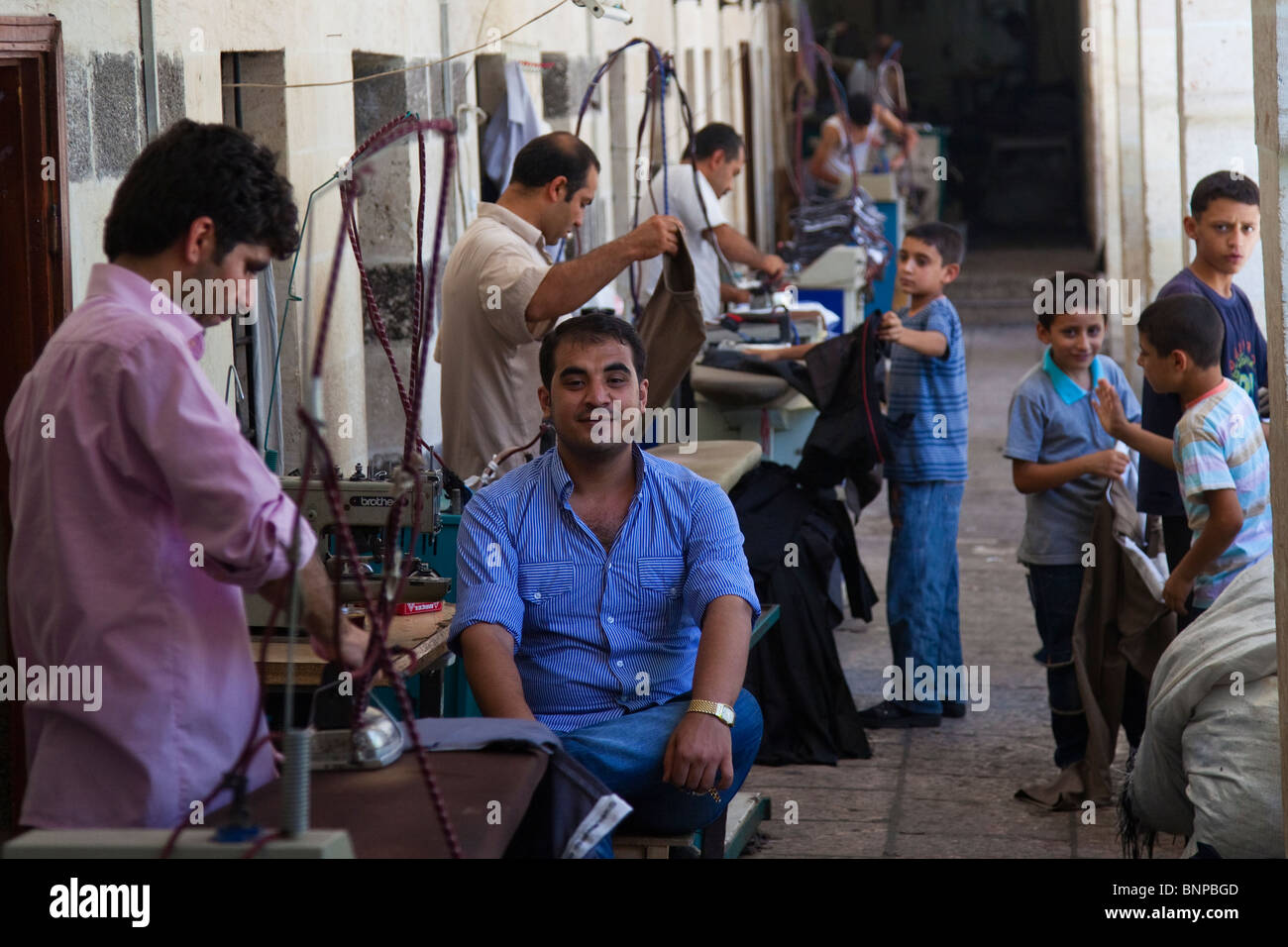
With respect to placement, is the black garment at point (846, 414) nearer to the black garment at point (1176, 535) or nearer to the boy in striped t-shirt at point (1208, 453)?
the black garment at point (1176, 535)

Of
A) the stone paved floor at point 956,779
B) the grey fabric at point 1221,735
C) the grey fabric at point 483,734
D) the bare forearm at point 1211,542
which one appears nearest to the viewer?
the grey fabric at point 483,734

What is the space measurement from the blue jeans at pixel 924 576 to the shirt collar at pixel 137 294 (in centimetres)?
370

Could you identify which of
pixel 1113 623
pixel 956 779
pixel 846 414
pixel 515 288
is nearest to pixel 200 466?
pixel 515 288

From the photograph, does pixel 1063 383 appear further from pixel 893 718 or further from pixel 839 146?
pixel 839 146

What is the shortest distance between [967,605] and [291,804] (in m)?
5.84

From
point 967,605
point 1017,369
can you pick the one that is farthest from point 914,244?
point 1017,369

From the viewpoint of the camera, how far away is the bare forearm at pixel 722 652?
3.30 metres

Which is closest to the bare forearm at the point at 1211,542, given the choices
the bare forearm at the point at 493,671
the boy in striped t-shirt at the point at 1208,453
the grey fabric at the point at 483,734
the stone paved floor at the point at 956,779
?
the boy in striped t-shirt at the point at 1208,453

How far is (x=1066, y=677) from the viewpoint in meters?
4.80

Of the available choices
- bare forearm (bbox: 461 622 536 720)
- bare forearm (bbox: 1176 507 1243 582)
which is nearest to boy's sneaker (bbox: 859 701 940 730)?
bare forearm (bbox: 1176 507 1243 582)

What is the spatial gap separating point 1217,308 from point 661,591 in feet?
7.14

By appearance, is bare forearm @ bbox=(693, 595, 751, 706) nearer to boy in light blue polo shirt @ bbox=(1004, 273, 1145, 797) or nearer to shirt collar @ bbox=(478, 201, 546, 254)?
boy in light blue polo shirt @ bbox=(1004, 273, 1145, 797)
